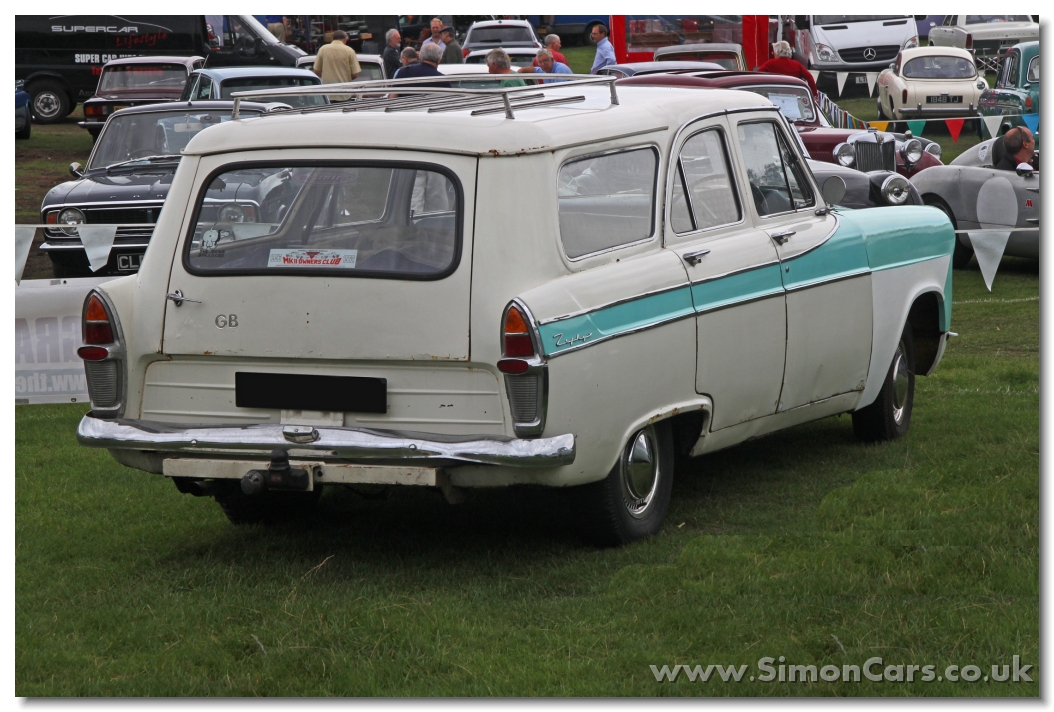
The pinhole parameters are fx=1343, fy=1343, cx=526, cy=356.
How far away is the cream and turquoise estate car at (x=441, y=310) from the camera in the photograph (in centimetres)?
496

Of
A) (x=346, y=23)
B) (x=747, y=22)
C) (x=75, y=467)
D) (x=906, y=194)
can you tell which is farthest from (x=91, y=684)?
(x=346, y=23)

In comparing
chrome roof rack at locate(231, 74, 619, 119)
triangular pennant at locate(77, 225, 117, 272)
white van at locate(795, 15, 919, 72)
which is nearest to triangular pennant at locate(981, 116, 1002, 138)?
triangular pennant at locate(77, 225, 117, 272)

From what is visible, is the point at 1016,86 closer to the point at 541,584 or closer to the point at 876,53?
the point at 876,53

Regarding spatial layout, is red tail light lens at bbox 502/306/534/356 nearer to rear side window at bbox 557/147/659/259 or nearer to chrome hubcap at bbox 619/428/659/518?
rear side window at bbox 557/147/659/259

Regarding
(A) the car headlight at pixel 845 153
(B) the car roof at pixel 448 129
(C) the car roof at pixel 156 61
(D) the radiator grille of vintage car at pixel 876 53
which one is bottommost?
(A) the car headlight at pixel 845 153

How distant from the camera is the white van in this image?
29.9m

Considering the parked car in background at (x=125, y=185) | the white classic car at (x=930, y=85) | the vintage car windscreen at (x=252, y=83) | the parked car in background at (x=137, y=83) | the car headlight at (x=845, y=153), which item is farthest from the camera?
the white classic car at (x=930, y=85)

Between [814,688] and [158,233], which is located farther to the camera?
[158,233]

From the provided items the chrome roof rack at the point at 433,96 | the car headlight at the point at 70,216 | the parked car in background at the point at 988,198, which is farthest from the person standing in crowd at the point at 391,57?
the chrome roof rack at the point at 433,96

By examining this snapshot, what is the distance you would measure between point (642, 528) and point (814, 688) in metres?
1.56

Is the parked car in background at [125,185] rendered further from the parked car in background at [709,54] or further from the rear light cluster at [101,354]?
the parked car in background at [709,54]

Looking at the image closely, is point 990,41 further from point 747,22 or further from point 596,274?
point 596,274

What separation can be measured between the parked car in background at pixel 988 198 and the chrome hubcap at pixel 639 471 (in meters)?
7.69

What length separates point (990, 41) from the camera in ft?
104
